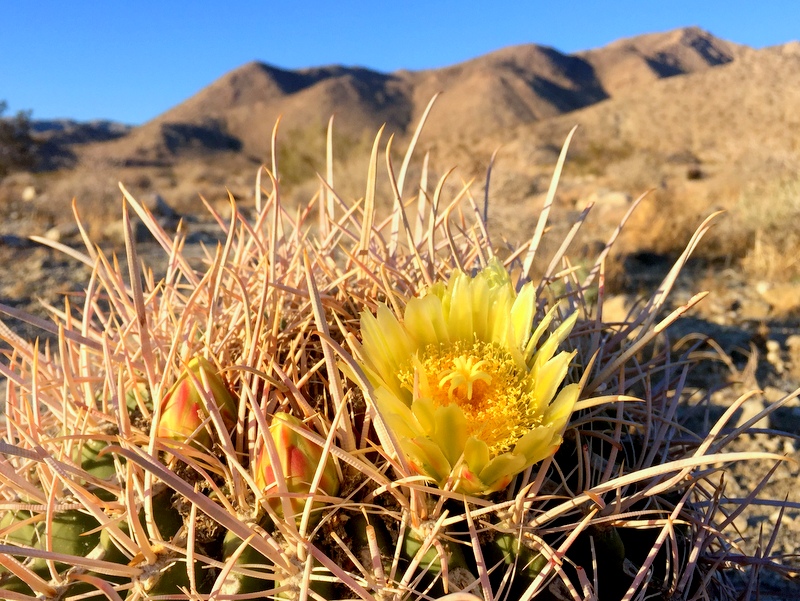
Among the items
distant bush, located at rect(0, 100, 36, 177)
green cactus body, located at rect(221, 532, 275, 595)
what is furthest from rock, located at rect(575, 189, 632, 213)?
distant bush, located at rect(0, 100, 36, 177)

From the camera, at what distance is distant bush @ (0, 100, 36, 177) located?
18553 millimetres

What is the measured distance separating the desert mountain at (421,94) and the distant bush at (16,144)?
2335 centimetres

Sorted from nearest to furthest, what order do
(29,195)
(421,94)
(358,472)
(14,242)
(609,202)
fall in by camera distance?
(358,472), (14,242), (609,202), (29,195), (421,94)

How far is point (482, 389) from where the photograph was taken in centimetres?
66

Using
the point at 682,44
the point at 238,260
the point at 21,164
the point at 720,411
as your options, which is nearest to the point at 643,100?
the point at 21,164

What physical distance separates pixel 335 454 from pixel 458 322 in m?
0.23

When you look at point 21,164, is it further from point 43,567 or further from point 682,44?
point 682,44

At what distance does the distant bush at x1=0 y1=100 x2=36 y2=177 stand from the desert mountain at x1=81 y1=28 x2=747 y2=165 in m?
23.4

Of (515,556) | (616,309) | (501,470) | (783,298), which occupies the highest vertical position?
(501,470)

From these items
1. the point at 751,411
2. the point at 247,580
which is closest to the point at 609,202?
the point at 751,411

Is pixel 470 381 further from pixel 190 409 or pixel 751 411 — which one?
pixel 751 411

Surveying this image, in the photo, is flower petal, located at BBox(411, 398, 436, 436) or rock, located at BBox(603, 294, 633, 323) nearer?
flower petal, located at BBox(411, 398, 436, 436)

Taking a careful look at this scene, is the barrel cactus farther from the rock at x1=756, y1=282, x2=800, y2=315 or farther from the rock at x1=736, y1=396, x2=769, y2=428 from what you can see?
the rock at x1=756, y1=282, x2=800, y2=315

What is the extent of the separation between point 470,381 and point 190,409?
36 cm
